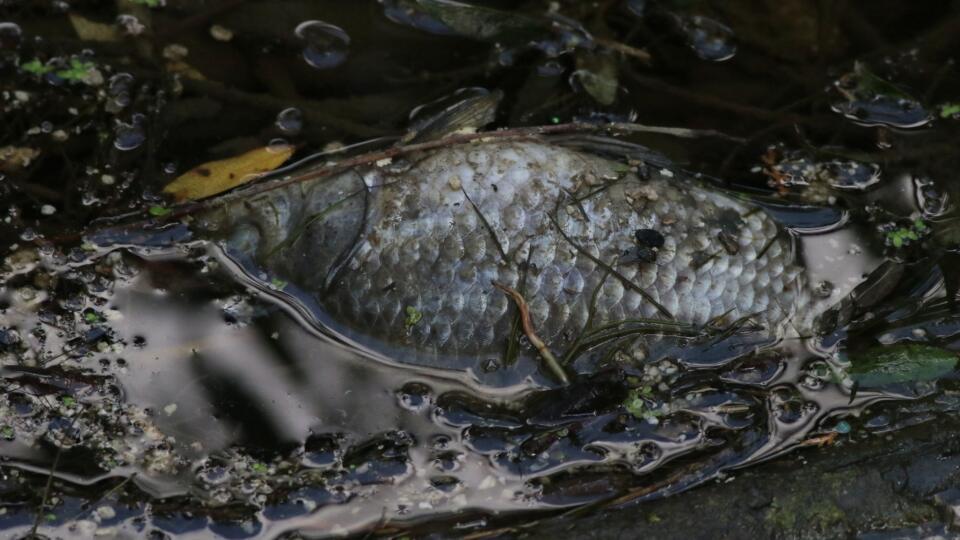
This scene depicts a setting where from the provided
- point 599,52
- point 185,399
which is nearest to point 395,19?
point 599,52

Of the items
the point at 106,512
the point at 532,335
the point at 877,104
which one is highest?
the point at 877,104

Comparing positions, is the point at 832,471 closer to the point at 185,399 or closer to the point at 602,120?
the point at 602,120

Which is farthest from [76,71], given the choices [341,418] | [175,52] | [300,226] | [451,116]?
[341,418]

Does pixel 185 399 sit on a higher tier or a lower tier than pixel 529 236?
lower

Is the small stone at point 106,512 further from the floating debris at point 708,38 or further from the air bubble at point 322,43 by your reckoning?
the floating debris at point 708,38

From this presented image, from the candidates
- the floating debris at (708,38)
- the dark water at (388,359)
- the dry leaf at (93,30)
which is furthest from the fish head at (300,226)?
the floating debris at (708,38)

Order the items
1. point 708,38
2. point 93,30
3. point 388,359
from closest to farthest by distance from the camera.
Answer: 1. point 388,359
2. point 93,30
3. point 708,38

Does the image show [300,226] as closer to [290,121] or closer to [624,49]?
[290,121]

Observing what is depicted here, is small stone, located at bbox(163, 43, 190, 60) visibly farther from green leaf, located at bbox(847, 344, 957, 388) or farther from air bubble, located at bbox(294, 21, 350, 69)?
green leaf, located at bbox(847, 344, 957, 388)
